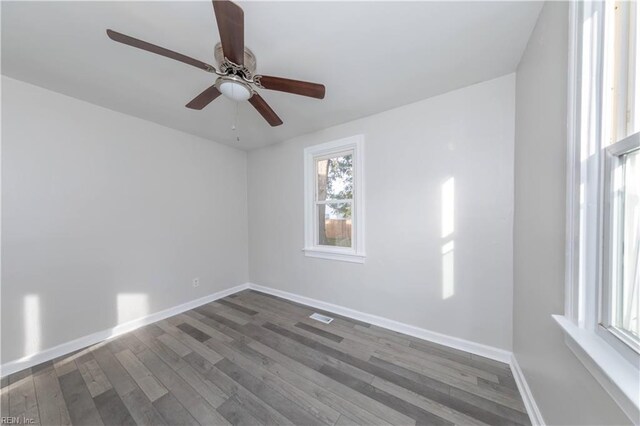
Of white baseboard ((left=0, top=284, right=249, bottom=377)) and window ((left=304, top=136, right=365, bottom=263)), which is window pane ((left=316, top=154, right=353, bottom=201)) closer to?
window ((left=304, top=136, right=365, bottom=263))

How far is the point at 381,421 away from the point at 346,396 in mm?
266

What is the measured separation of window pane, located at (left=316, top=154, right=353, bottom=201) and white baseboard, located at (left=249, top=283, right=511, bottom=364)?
1.41 m

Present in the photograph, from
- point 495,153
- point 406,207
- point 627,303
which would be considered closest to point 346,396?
point 627,303

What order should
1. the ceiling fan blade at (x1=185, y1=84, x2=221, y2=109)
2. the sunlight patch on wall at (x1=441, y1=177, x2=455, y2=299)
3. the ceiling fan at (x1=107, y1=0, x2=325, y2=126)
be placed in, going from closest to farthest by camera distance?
1. the ceiling fan at (x1=107, y1=0, x2=325, y2=126)
2. the ceiling fan blade at (x1=185, y1=84, x2=221, y2=109)
3. the sunlight patch on wall at (x1=441, y1=177, x2=455, y2=299)

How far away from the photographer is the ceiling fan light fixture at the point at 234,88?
1323mm

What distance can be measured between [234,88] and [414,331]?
2656 mm

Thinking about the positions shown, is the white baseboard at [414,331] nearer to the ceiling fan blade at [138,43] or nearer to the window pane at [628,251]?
the window pane at [628,251]

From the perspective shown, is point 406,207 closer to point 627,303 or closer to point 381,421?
point 627,303

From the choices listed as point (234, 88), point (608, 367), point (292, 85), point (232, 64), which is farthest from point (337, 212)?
point (608, 367)

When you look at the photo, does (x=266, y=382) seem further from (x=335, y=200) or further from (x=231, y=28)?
(x=231, y=28)

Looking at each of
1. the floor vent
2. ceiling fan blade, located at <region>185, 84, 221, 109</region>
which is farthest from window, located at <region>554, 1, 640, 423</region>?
the floor vent

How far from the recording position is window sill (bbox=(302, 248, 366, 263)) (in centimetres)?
251

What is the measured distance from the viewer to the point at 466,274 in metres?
1.89

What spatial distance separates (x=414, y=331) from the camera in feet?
7.06
